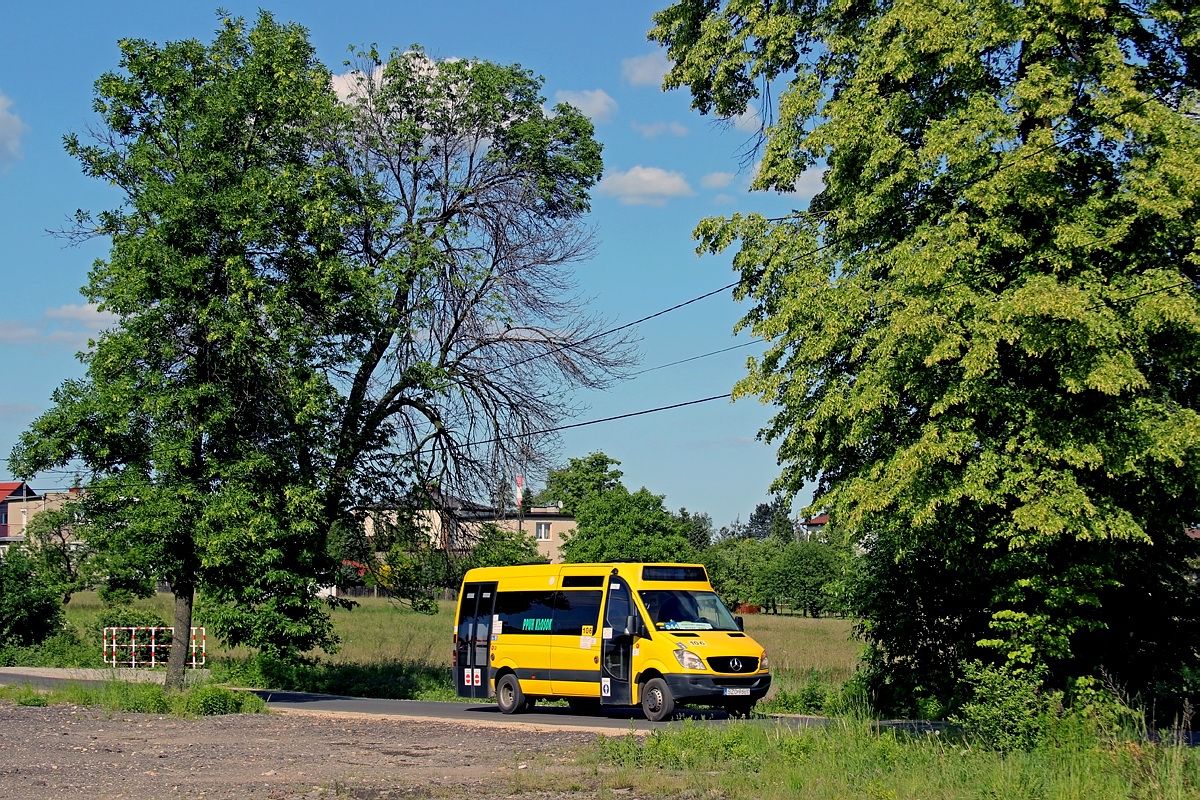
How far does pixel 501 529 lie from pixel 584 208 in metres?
8.77

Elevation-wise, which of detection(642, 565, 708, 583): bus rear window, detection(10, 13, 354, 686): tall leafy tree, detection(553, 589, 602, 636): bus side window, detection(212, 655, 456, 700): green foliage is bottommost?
detection(212, 655, 456, 700): green foliage

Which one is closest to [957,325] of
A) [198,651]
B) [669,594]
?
[669,594]

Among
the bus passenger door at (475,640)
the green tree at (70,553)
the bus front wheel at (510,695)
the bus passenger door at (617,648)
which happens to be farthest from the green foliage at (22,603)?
the bus passenger door at (617,648)

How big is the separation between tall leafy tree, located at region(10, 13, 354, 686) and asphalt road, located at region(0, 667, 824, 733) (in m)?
3.25

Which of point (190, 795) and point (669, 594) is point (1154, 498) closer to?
point (669, 594)

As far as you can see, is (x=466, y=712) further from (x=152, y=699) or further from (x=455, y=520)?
(x=455, y=520)

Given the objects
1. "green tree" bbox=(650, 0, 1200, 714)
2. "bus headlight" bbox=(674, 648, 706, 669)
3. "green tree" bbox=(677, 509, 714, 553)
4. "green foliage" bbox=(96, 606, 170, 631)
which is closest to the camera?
"green tree" bbox=(650, 0, 1200, 714)

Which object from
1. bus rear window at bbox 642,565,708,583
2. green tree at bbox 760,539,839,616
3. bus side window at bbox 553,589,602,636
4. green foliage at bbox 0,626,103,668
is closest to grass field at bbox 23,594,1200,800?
bus rear window at bbox 642,565,708,583

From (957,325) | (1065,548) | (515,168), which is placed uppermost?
(515,168)

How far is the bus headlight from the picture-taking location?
58.9 ft

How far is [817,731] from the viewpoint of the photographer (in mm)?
Result: 12953

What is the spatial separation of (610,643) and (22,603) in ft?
88.7

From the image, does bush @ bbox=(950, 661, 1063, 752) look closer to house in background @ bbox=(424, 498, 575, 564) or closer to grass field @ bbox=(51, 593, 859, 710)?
grass field @ bbox=(51, 593, 859, 710)

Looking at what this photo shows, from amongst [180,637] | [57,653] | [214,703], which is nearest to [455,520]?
[180,637]
